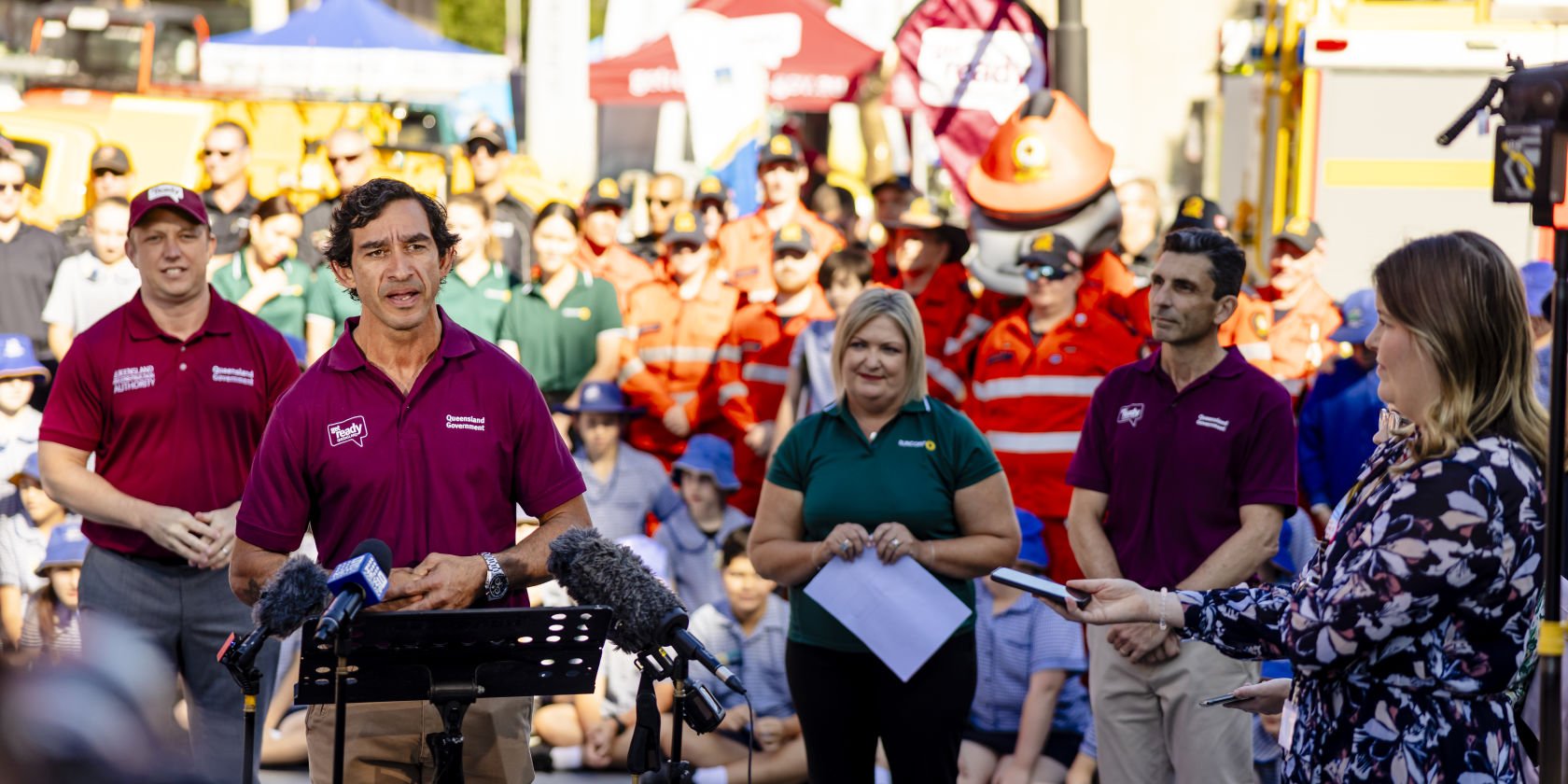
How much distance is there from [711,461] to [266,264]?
→ 3.36m

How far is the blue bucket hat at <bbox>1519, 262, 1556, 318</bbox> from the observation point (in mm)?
7699

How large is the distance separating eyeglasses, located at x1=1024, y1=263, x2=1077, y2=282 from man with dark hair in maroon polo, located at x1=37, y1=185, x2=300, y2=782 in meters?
3.74

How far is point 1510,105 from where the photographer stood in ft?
12.2

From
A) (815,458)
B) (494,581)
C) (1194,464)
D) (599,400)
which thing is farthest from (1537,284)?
(494,581)

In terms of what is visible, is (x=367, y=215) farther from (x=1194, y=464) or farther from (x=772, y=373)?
(x=772, y=373)

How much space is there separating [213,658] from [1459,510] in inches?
159

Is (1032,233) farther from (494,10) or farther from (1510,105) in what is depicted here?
(494,10)

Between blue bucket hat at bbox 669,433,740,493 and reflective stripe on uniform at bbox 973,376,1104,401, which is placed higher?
reflective stripe on uniform at bbox 973,376,1104,401

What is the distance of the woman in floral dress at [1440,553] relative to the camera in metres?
3.19

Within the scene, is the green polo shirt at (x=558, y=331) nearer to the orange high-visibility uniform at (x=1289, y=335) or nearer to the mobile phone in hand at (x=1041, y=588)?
the orange high-visibility uniform at (x=1289, y=335)

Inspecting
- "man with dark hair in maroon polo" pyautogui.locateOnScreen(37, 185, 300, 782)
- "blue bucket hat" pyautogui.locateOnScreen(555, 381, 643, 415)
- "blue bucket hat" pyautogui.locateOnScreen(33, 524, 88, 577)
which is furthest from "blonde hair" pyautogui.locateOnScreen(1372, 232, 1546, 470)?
"blue bucket hat" pyautogui.locateOnScreen(33, 524, 88, 577)

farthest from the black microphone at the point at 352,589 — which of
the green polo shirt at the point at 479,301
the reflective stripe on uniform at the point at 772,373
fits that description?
the green polo shirt at the point at 479,301

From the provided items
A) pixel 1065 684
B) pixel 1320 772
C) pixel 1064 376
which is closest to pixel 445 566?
pixel 1320 772

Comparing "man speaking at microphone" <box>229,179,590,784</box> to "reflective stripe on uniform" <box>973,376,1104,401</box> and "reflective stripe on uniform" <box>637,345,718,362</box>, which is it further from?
"reflective stripe on uniform" <box>637,345,718,362</box>
